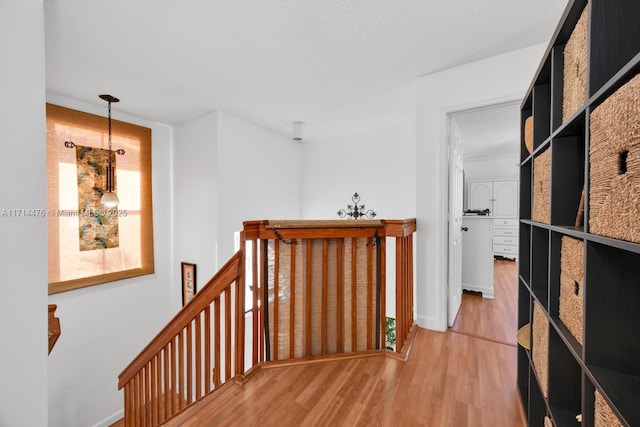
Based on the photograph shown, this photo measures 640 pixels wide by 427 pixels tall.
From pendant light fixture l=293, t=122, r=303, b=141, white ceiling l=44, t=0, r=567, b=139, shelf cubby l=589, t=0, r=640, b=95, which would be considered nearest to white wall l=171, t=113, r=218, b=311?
white ceiling l=44, t=0, r=567, b=139

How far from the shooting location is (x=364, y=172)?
4254mm

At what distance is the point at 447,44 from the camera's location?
2.01 m

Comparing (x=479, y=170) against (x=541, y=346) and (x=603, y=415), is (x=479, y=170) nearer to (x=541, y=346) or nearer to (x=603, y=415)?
(x=541, y=346)

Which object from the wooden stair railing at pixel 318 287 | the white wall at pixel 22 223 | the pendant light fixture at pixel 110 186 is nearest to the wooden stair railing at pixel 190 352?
the wooden stair railing at pixel 318 287

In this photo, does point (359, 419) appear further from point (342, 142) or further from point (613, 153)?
point (342, 142)

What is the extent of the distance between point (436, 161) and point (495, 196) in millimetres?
4307

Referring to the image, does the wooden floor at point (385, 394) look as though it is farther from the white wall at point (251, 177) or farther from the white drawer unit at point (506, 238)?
the white drawer unit at point (506, 238)

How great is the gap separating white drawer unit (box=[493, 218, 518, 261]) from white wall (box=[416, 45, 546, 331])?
4305 millimetres

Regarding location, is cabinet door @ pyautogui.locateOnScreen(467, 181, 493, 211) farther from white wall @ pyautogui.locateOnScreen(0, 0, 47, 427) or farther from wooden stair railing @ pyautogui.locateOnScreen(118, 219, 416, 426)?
white wall @ pyautogui.locateOnScreen(0, 0, 47, 427)

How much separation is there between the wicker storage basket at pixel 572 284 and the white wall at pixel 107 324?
3958mm

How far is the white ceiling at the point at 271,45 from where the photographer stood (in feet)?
5.50

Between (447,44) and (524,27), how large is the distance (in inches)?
18.8

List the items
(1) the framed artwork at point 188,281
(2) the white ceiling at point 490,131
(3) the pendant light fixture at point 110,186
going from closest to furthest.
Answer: (3) the pendant light fixture at point 110,186 → (2) the white ceiling at point 490,131 → (1) the framed artwork at point 188,281

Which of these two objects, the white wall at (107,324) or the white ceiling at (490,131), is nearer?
the white wall at (107,324)
